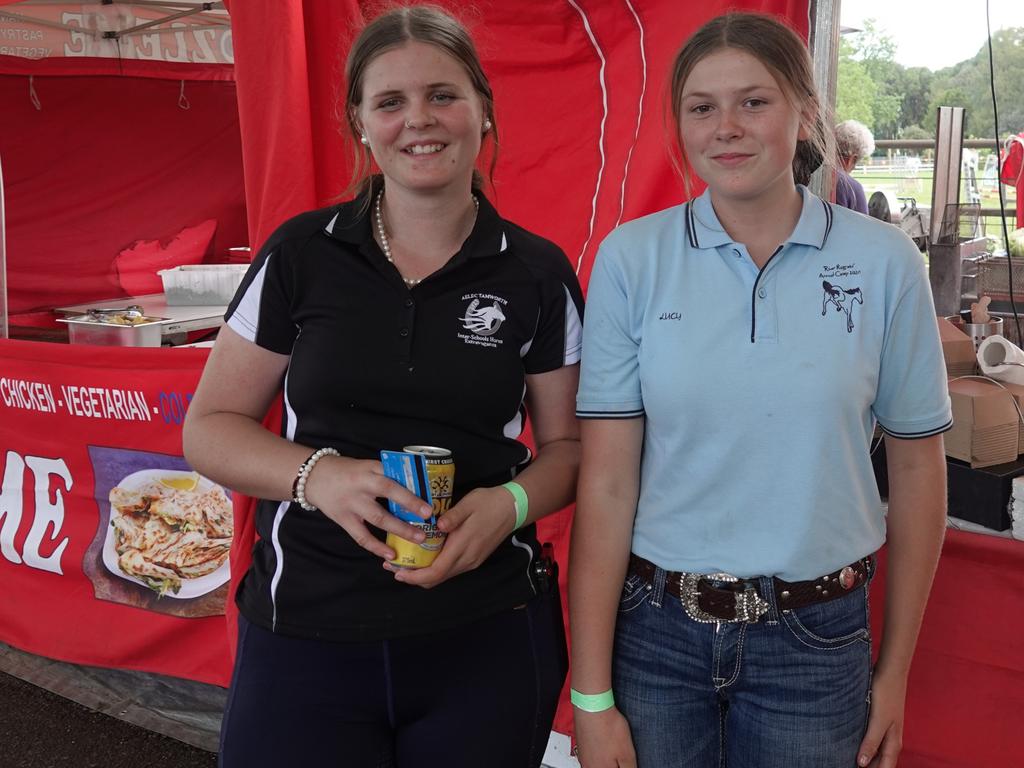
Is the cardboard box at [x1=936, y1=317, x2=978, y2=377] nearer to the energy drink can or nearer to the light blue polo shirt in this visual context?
the light blue polo shirt

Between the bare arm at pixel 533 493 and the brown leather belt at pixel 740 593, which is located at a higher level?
the bare arm at pixel 533 493

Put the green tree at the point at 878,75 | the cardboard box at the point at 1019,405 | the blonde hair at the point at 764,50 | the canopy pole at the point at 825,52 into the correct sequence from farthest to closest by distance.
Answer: the green tree at the point at 878,75
the cardboard box at the point at 1019,405
the canopy pole at the point at 825,52
the blonde hair at the point at 764,50

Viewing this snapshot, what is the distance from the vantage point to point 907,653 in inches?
56.0

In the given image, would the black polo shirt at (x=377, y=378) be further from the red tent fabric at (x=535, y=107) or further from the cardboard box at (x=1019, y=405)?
the cardboard box at (x=1019, y=405)

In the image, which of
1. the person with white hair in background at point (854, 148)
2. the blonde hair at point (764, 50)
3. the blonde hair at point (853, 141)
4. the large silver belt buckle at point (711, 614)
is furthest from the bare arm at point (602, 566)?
the blonde hair at point (853, 141)

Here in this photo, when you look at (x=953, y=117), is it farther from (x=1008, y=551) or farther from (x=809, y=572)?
(x=809, y=572)

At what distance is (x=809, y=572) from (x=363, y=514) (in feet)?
2.01

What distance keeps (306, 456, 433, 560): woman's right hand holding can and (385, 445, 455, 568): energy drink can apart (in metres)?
0.01

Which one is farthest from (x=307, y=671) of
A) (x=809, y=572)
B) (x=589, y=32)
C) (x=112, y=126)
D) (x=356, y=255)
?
(x=112, y=126)

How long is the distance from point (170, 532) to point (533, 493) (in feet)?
6.24

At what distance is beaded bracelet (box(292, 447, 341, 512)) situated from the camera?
132cm

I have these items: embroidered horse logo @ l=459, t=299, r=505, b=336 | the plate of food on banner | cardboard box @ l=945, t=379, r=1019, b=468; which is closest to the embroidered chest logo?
embroidered horse logo @ l=459, t=299, r=505, b=336

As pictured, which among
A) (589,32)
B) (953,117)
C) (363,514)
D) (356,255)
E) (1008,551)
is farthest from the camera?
(953,117)

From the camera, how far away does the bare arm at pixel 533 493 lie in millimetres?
1276
